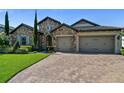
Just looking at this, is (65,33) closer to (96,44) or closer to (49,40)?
(49,40)

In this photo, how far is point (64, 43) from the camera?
23.0m

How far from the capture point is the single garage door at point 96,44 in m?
21.6

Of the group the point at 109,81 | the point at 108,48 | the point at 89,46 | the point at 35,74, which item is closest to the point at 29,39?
the point at 89,46

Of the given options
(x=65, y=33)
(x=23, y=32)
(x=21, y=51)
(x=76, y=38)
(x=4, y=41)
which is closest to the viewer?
(x=21, y=51)

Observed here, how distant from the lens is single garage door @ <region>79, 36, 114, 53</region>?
2156 cm

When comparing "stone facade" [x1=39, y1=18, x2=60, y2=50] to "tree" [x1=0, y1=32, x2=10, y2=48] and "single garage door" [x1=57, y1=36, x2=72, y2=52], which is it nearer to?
"single garage door" [x1=57, y1=36, x2=72, y2=52]

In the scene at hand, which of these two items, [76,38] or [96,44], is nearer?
[96,44]

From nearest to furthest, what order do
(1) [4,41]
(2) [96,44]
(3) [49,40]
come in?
(2) [96,44] < (1) [4,41] < (3) [49,40]

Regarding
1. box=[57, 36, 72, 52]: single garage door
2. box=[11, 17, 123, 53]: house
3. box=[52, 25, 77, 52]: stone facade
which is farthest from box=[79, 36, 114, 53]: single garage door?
box=[57, 36, 72, 52]: single garage door

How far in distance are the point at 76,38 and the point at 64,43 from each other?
1604 millimetres

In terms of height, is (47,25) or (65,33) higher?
(47,25)

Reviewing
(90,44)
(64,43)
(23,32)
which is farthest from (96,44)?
(23,32)
